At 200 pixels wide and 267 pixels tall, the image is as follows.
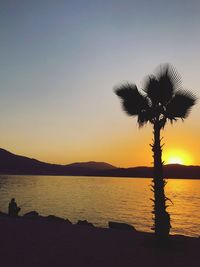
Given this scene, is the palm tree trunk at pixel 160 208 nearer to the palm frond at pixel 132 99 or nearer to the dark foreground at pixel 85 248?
the dark foreground at pixel 85 248

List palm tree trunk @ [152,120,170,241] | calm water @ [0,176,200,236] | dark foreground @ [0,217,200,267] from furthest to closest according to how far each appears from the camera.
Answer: calm water @ [0,176,200,236] → palm tree trunk @ [152,120,170,241] → dark foreground @ [0,217,200,267]

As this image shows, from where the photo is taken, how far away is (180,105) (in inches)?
640

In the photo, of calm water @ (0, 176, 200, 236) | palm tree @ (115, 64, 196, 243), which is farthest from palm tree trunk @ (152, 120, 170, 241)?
calm water @ (0, 176, 200, 236)

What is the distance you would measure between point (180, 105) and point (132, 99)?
7.07 feet

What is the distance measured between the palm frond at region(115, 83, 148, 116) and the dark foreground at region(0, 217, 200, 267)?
590 cm

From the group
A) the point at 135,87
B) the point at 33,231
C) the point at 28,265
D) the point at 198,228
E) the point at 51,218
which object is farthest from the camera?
the point at 198,228

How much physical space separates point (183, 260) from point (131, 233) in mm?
5556

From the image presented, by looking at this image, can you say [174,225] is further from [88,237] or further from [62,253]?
[62,253]

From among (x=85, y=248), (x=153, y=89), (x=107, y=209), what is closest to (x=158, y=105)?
(x=153, y=89)

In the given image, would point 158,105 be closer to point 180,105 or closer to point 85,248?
point 180,105

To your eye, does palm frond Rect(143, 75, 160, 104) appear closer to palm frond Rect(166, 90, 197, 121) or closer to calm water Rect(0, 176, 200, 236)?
palm frond Rect(166, 90, 197, 121)

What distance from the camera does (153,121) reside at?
16.5 metres

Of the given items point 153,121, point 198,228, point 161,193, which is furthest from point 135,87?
point 198,228

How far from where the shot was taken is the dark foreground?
12648 mm
